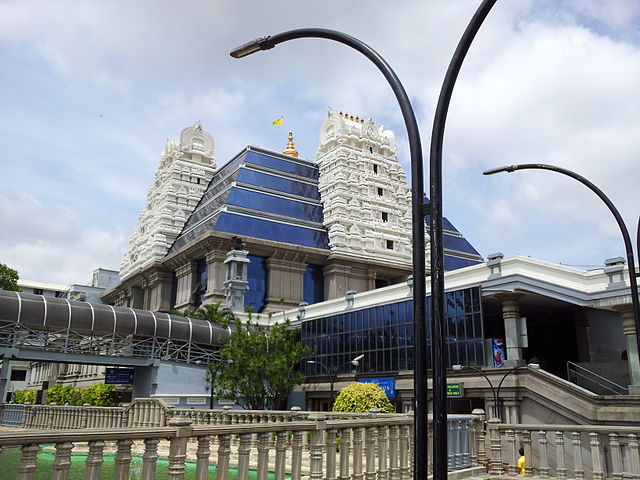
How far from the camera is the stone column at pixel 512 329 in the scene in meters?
28.9

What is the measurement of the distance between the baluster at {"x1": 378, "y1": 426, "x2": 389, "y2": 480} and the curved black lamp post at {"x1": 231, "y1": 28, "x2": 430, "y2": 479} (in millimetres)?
4058

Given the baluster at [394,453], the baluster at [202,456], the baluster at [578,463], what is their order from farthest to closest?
1. the baluster at [578,463]
2. the baluster at [394,453]
3. the baluster at [202,456]

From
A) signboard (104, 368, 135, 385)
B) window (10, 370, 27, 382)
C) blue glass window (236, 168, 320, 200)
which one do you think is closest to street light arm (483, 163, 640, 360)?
signboard (104, 368, 135, 385)

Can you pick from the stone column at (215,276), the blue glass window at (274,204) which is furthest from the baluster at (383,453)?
the blue glass window at (274,204)

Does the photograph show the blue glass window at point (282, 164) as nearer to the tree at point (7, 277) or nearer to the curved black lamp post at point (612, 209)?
the tree at point (7, 277)

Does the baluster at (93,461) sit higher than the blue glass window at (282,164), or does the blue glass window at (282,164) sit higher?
the blue glass window at (282,164)

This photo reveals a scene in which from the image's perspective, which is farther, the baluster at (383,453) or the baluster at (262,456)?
the baluster at (383,453)

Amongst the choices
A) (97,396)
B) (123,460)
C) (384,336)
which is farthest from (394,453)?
(97,396)

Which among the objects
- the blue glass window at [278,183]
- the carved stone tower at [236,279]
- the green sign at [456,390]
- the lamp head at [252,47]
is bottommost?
the green sign at [456,390]

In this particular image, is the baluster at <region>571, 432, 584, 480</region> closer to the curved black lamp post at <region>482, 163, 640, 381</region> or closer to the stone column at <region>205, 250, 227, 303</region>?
the curved black lamp post at <region>482, 163, 640, 381</region>

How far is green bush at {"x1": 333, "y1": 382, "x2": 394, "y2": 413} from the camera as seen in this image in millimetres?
24906

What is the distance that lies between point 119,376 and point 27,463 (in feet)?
115

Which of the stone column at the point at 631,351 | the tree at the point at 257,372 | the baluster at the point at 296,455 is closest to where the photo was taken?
the baluster at the point at 296,455

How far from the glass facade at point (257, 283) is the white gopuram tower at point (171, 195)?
13.6 metres
